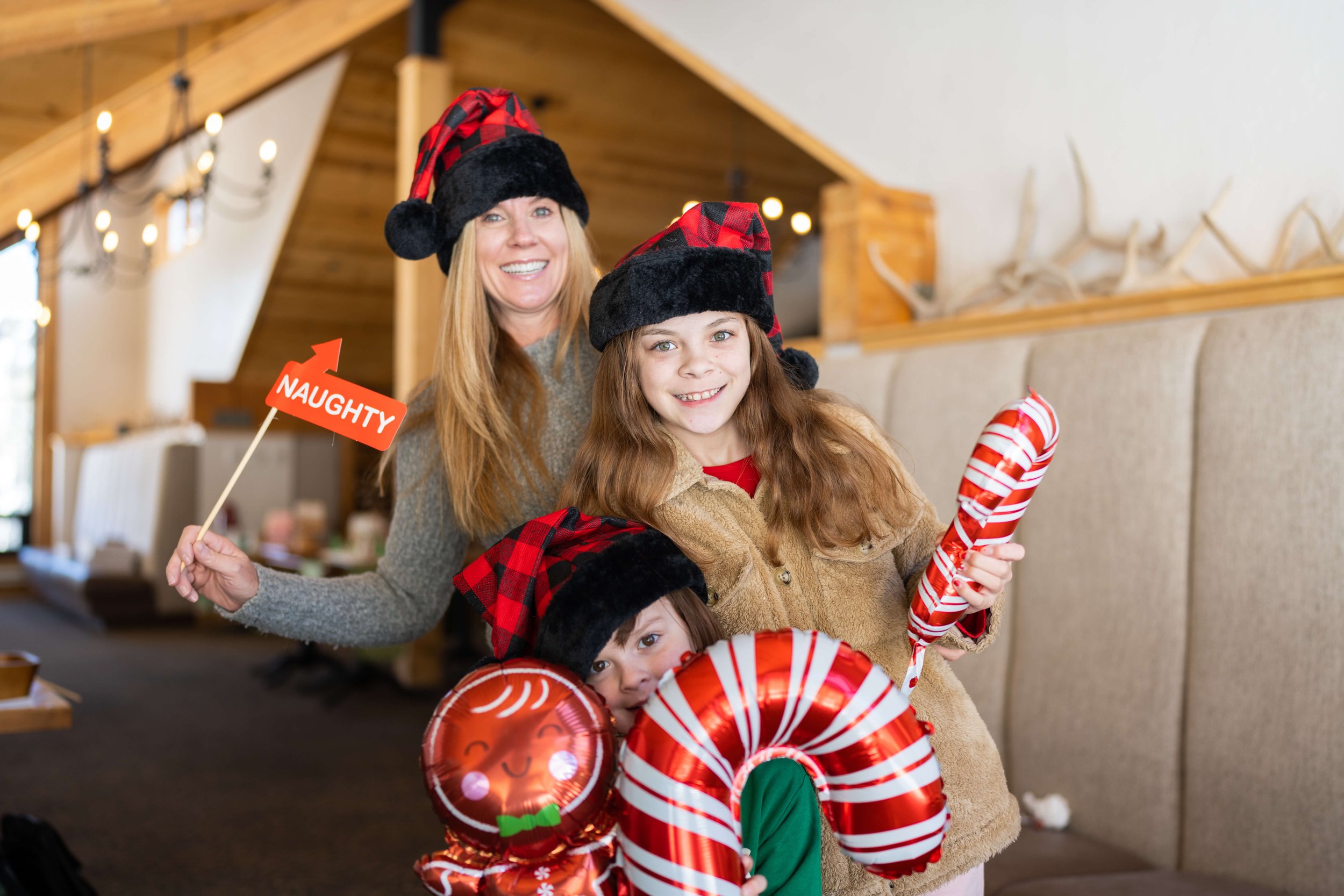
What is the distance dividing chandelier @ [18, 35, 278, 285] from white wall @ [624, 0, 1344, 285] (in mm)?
2146

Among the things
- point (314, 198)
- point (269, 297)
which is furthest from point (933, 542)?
point (269, 297)

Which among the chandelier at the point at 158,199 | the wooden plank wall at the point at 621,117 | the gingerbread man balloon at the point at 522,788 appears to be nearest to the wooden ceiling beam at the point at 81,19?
the chandelier at the point at 158,199

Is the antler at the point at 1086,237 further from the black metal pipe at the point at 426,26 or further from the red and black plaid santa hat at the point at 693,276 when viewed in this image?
the black metal pipe at the point at 426,26

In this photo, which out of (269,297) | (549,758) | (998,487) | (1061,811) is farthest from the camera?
(269,297)

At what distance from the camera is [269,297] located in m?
6.57

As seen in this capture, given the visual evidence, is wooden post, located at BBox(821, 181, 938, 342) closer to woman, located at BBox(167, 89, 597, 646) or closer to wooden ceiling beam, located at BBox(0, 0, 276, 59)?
woman, located at BBox(167, 89, 597, 646)

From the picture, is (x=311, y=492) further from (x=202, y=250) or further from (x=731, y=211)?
(x=731, y=211)

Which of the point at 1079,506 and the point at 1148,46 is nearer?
the point at 1079,506

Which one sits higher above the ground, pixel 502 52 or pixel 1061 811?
pixel 502 52

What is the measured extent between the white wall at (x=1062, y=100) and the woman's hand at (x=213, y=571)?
6.05 feet

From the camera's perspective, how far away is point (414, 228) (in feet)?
5.00

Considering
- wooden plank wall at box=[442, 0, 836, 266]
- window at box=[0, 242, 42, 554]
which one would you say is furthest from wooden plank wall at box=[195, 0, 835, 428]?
window at box=[0, 242, 42, 554]

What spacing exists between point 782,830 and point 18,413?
10.1 metres

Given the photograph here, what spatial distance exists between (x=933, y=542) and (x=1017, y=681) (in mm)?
797
